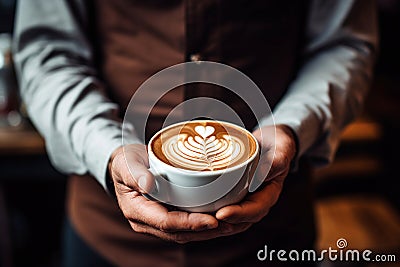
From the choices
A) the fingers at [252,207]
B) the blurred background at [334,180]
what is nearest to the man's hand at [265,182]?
the fingers at [252,207]

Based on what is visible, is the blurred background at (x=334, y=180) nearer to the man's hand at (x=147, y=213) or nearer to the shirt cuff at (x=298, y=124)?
the shirt cuff at (x=298, y=124)

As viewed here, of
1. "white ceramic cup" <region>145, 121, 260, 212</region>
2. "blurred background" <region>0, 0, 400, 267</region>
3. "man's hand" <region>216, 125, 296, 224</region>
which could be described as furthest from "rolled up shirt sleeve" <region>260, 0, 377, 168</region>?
"blurred background" <region>0, 0, 400, 267</region>

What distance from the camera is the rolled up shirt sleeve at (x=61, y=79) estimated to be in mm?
778

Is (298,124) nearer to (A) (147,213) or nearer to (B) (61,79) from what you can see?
(A) (147,213)

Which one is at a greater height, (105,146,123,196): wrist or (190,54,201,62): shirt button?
(190,54,201,62): shirt button

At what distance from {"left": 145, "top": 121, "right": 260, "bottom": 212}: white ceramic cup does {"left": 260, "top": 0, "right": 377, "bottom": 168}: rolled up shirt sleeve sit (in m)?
0.25

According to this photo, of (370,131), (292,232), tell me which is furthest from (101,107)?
(370,131)

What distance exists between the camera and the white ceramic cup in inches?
21.2

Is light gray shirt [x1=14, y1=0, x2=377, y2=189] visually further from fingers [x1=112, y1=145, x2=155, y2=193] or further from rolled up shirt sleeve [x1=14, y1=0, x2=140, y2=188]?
fingers [x1=112, y1=145, x2=155, y2=193]

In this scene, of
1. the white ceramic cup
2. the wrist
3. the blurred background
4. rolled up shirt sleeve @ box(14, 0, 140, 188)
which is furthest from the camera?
the blurred background

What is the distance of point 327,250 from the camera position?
1403 millimetres

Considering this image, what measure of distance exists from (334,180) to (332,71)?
1.09 m

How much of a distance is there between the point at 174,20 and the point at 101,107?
0.20m

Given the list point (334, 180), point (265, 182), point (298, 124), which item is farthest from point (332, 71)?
point (334, 180)
